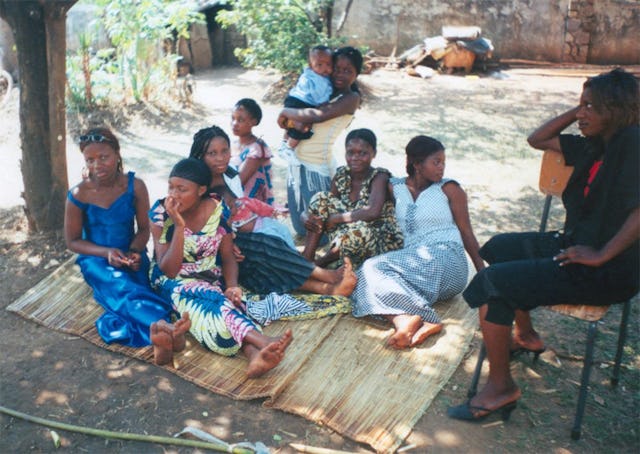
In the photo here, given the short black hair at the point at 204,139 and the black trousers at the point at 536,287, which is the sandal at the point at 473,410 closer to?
the black trousers at the point at 536,287

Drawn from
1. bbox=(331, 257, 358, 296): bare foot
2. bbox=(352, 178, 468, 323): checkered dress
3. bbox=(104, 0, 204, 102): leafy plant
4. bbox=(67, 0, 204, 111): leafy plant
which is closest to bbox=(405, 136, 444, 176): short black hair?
bbox=(352, 178, 468, 323): checkered dress

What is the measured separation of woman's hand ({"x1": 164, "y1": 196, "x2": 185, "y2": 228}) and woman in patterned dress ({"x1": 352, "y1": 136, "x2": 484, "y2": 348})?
121 cm

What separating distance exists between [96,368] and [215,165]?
1.41 m

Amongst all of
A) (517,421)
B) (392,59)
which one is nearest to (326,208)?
(517,421)

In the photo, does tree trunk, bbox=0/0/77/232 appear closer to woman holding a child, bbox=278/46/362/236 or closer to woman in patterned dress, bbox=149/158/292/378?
woman in patterned dress, bbox=149/158/292/378

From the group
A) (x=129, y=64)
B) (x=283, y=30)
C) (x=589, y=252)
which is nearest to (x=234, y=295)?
(x=589, y=252)

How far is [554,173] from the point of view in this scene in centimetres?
372

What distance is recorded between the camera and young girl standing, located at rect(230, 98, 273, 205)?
463cm

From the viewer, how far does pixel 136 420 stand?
3.16m

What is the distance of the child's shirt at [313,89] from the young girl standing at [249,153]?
37 centimetres

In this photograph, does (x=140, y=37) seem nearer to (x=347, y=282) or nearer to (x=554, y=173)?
(x=347, y=282)

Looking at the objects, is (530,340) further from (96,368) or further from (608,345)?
(96,368)

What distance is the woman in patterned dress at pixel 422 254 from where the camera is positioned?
3.86m

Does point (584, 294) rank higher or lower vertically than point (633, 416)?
higher
